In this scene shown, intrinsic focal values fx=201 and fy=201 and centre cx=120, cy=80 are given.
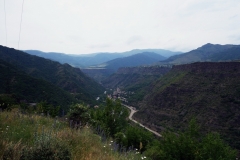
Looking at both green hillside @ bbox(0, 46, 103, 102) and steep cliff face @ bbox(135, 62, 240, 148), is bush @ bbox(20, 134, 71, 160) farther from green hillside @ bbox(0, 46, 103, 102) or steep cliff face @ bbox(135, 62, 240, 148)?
green hillside @ bbox(0, 46, 103, 102)

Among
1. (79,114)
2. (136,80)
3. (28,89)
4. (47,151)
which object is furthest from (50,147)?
(136,80)

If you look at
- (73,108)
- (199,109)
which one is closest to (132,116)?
(199,109)

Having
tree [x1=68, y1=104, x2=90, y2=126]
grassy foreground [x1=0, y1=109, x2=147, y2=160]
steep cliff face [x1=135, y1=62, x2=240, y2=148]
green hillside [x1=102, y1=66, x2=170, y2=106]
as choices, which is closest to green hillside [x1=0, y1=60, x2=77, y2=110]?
steep cliff face [x1=135, y1=62, x2=240, y2=148]

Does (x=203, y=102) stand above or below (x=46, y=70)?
below

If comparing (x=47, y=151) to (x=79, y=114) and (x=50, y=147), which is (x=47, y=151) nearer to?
(x=50, y=147)

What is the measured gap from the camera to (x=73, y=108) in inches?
382

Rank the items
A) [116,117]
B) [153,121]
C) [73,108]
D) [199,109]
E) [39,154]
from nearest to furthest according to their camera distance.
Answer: [39,154] → [73,108] → [116,117] → [199,109] → [153,121]

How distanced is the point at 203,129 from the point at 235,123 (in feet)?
22.2

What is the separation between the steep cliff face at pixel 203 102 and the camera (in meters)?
43.4

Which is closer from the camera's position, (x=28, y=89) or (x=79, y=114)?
(x=79, y=114)

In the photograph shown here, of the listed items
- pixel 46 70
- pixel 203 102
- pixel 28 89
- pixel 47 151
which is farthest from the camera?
pixel 46 70

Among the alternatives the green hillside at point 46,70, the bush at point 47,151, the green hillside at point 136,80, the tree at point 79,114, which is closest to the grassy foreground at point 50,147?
the bush at point 47,151

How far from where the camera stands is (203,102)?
50.8m

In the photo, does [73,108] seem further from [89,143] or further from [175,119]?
[175,119]
